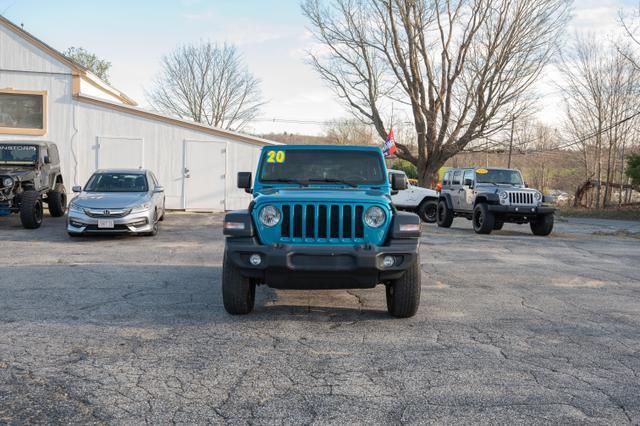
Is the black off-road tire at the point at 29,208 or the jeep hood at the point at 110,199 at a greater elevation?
the jeep hood at the point at 110,199

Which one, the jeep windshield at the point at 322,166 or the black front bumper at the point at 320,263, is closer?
the black front bumper at the point at 320,263

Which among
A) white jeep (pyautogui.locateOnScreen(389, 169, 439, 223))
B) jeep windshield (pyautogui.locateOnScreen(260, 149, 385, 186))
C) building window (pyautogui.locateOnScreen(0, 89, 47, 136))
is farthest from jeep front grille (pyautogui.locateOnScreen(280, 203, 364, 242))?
building window (pyautogui.locateOnScreen(0, 89, 47, 136))

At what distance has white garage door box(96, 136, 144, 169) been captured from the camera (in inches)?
791

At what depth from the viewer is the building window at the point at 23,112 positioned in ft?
65.0

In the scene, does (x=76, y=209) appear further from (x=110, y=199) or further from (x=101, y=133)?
(x=101, y=133)

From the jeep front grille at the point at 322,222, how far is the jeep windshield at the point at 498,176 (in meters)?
11.8

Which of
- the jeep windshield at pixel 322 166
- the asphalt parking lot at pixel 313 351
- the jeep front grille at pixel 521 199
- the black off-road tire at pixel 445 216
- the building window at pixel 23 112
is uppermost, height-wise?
the building window at pixel 23 112

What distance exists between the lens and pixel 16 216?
17734 millimetres

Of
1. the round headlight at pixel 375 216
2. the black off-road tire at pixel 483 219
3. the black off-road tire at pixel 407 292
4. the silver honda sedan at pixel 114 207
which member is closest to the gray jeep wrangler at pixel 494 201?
the black off-road tire at pixel 483 219

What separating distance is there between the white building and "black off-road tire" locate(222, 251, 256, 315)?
49.2 ft

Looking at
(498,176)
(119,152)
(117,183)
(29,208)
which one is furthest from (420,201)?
(29,208)

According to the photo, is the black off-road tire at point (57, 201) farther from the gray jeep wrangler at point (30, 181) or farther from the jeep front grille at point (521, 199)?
the jeep front grille at point (521, 199)

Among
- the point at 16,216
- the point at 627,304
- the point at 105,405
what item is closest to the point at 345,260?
the point at 105,405

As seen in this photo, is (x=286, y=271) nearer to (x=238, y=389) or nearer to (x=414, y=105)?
(x=238, y=389)
